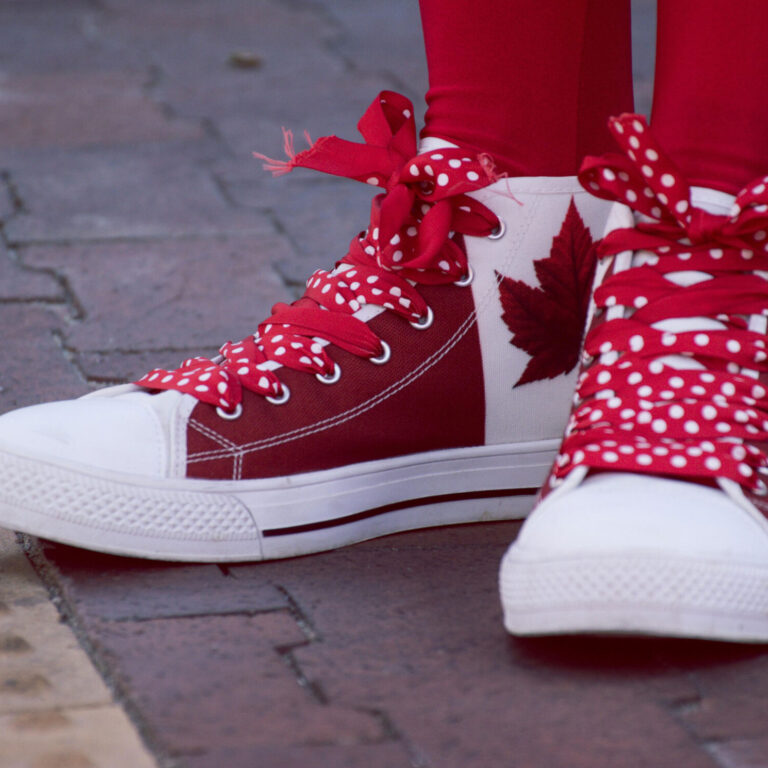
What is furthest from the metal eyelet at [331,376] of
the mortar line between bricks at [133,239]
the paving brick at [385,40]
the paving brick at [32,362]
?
the paving brick at [385,40]

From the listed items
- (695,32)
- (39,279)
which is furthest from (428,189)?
(39,279)

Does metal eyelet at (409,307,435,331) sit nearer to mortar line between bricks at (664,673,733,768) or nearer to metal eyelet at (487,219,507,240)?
metal eyelet at (487,219,507,240)

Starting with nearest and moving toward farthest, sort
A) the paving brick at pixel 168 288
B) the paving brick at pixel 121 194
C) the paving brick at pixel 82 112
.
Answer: the paving brick at pixel 168 288
the paving brick at pixel 121 194
the paving brick at pixel 82 112

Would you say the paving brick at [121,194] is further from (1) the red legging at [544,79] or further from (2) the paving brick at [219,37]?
(1) the red legging at [544,79]

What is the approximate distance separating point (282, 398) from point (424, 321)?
0.15m

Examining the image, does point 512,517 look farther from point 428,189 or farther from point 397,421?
point 428,189

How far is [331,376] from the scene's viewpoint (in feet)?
3.93

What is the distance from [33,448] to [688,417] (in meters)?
0.55

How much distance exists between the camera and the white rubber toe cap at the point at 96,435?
1118 mm

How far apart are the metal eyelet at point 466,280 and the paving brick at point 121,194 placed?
113 cm

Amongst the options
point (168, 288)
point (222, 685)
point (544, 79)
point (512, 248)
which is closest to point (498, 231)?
point (512, 248)

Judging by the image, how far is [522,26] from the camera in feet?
3.86

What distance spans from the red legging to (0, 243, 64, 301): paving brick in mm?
927

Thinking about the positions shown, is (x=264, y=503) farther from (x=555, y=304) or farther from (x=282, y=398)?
(x=555, y=304)
